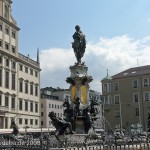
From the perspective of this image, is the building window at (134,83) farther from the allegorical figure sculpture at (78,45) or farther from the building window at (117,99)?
the allegorical figure sculpture at (78,45)

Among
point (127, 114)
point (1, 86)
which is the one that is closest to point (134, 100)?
point (127, 114)

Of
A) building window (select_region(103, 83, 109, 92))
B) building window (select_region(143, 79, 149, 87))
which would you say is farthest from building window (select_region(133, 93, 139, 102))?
building window (select_region(103, 83, 109, 92))

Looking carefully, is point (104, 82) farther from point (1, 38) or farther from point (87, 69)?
point (87, 69)

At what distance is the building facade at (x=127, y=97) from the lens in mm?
76500

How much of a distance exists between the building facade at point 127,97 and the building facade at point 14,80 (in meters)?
17.9

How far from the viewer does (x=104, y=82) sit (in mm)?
82250

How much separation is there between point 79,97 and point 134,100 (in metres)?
54.5

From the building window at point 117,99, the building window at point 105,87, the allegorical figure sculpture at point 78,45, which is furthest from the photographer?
the building window at point 105,87

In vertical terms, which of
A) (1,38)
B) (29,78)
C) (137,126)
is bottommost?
(137,126)

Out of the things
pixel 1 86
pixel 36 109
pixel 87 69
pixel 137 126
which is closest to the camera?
pixel 87 69

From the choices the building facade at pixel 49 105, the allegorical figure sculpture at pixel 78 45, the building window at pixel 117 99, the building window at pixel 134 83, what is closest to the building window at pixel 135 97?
the building window at pixel 134 83

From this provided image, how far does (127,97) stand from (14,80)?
27.0 metres

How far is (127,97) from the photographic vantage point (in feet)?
Result: 260

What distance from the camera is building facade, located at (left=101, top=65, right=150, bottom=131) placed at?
7650 cm
